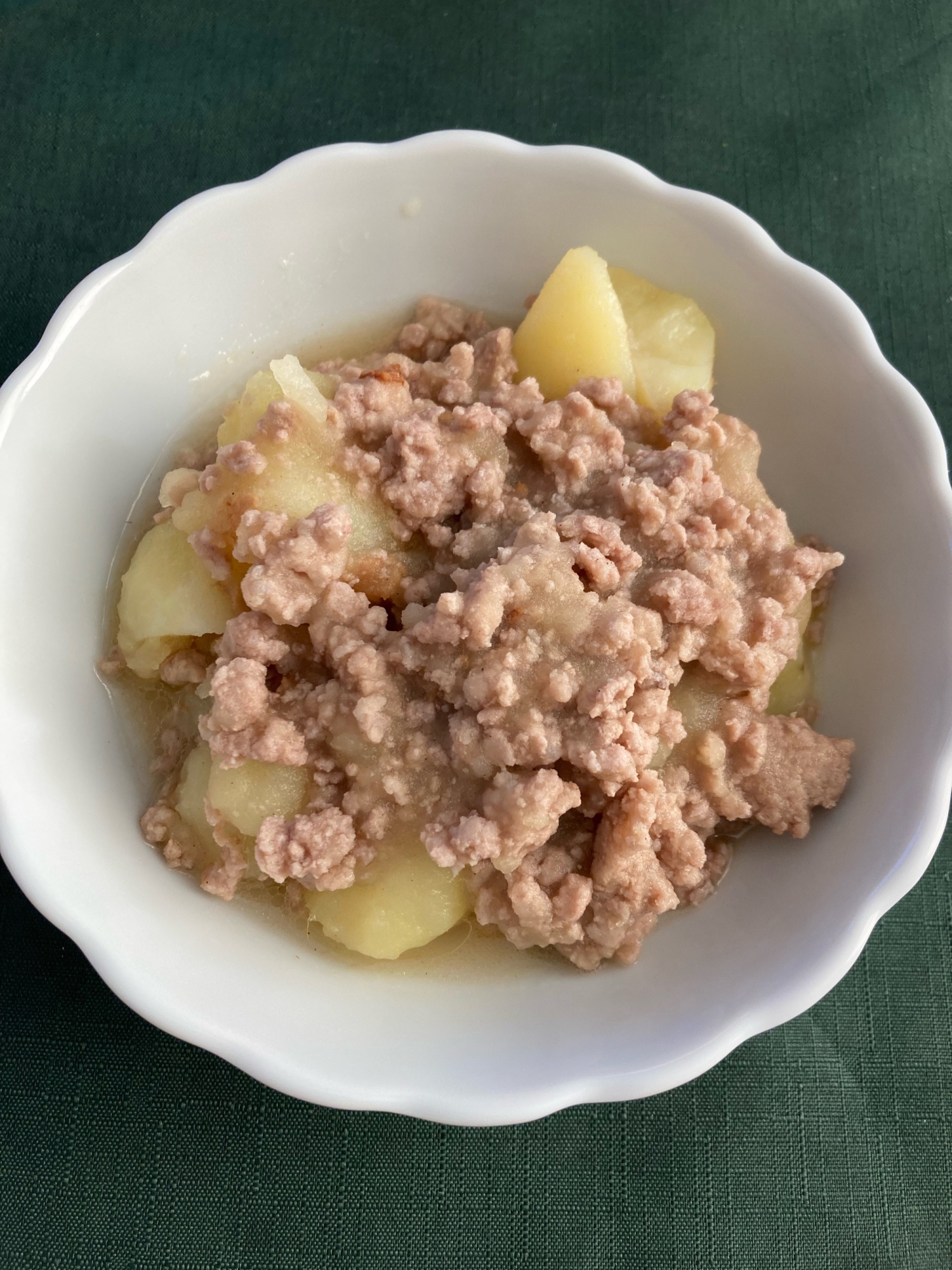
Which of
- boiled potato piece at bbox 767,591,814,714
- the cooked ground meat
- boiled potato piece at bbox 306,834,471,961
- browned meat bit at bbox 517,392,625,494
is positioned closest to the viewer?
the cooked ground meat

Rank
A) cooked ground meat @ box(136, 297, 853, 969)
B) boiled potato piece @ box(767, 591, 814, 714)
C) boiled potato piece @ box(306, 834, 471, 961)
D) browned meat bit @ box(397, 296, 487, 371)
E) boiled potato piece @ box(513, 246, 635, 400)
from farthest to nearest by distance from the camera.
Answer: browned meat bit @ box(397, 296, 487, 371) < boiled potato piece @ box(767, 591, 814, 714) < boiled potato piece @ box(513, 246, 635, 400) < boiled potato piece @ box(306, 834, 471, 961) < cooked ground meat @ box(136, 297, 853, 969)

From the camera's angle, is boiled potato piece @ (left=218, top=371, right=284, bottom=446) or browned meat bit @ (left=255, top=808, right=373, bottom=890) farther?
boiled potato piece @ (left=218, top=371, right=284, bottom=446)

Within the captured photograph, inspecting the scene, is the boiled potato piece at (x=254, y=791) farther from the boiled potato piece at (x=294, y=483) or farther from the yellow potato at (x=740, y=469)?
the yellow potato at (x=740, y=469)

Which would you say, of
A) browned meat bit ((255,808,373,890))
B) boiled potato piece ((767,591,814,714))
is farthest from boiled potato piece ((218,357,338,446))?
boiled potato piece ((767,591,814,714))

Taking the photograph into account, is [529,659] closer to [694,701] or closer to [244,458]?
[694,701]

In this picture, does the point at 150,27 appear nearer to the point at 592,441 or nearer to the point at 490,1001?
the point at 592,441

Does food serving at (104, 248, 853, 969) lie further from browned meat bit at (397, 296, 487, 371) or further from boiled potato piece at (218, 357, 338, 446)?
browned meat bit at (397, 296, 487, 371)

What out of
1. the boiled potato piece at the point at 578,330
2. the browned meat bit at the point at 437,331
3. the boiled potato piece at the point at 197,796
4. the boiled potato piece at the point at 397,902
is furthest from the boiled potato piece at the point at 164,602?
the boiled potato piece at the point at 578,330

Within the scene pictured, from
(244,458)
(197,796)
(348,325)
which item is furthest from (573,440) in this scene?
(197,796)
